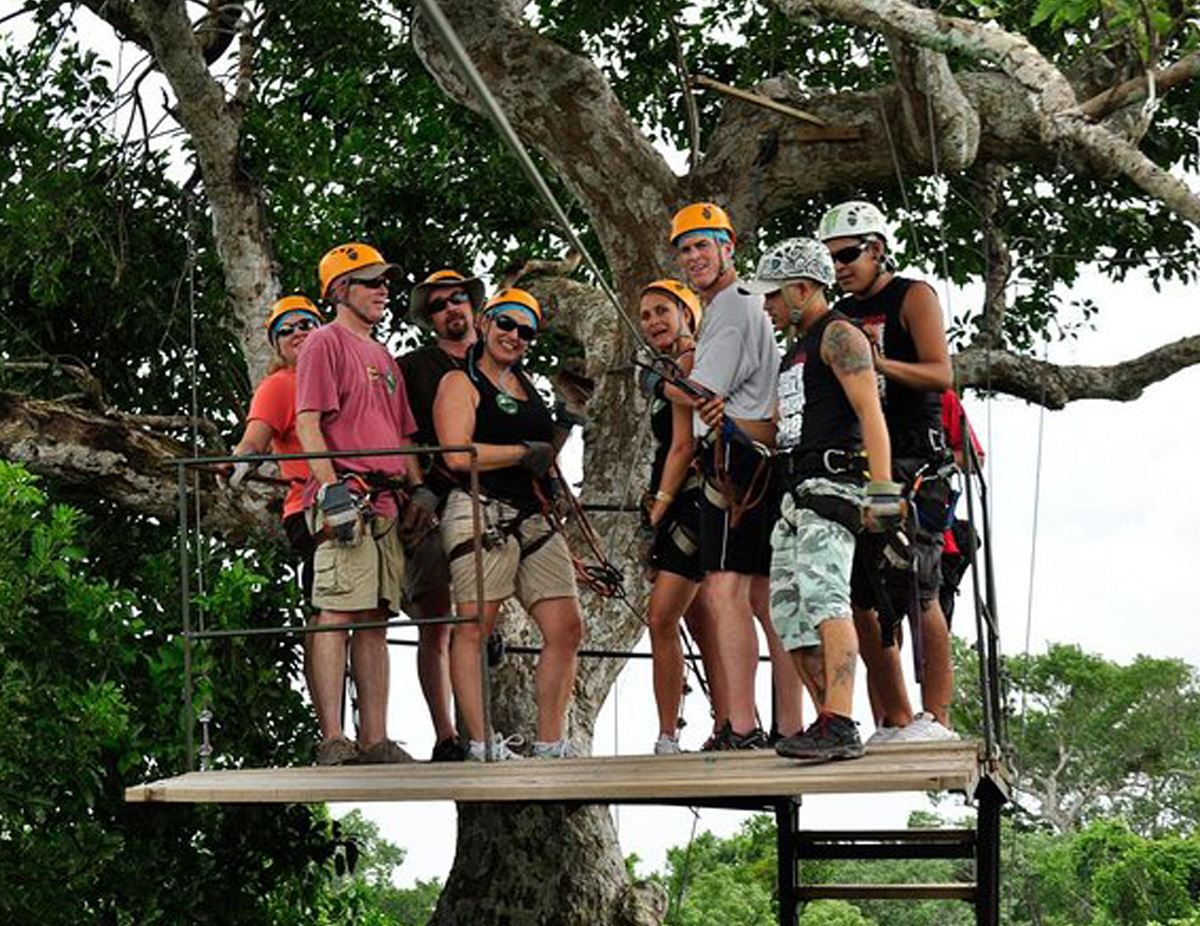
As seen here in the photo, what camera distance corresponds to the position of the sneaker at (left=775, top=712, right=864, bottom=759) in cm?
687

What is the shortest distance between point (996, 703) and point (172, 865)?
5259 millimetres

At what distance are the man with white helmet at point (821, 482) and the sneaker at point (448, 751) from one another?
1.83m

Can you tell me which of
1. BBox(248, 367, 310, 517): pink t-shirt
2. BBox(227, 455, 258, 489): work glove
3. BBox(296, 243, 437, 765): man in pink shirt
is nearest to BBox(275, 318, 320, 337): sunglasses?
BBox(248, 367, 310, 517): pink t-shirt

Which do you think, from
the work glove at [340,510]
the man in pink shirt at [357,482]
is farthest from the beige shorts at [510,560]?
the work glove at [340,510]

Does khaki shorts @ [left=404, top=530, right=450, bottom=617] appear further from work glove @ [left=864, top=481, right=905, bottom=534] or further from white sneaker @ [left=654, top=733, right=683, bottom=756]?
work glove @ [left=864, top=481, right=905, bottom=534]

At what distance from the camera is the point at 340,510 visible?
26.1ft

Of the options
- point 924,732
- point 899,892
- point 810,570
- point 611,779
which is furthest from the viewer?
point 899,892

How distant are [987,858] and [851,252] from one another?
2.64 meters

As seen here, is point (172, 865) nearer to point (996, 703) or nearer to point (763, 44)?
point (996, 703)

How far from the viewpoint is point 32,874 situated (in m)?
10.9

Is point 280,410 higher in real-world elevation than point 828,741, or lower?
higher

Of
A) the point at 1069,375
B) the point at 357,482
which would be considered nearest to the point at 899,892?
the point at 357,482

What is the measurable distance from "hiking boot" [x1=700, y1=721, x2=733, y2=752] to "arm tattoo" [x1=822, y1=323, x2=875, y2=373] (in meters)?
1.60

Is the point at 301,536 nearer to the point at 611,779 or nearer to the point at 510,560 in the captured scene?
the point at 510,560
